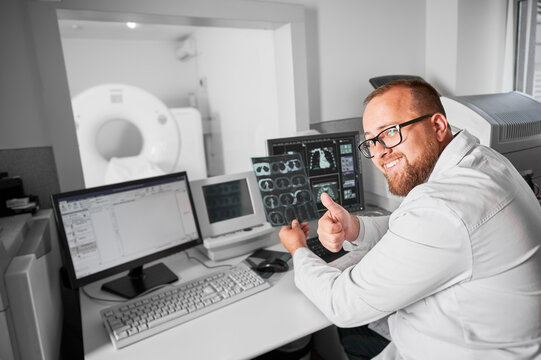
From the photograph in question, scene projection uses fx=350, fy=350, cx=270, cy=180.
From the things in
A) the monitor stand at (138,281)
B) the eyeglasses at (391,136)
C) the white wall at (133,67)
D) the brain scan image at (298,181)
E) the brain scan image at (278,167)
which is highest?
the white wall at (133,67)

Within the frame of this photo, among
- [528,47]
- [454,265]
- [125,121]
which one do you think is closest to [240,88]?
[125,121]

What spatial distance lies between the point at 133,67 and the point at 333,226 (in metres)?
3.73

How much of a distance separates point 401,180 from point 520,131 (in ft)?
2.70

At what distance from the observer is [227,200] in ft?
4.58

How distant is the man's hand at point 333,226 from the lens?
3.26 feet

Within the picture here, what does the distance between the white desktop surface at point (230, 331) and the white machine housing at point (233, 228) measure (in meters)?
0.30

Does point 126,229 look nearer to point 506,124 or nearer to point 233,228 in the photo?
point 233,228

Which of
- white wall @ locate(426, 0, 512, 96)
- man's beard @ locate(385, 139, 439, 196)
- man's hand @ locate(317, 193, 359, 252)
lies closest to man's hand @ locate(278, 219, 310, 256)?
man's hand @ locate(317, 193, 359, 252)

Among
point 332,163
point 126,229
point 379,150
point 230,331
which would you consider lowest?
point 230,331

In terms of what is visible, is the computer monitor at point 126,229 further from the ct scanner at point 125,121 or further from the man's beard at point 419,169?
the ct scanner at point 125,121

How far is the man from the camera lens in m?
0.68

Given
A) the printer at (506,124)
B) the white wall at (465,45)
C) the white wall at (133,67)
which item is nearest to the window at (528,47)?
the white wall at (465,45)

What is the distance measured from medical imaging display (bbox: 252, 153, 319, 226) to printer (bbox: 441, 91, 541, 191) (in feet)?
2.25

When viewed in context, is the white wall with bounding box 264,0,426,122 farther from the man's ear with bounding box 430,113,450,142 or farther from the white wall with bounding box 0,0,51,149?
the white wall with bounding box 0,0,51,149
